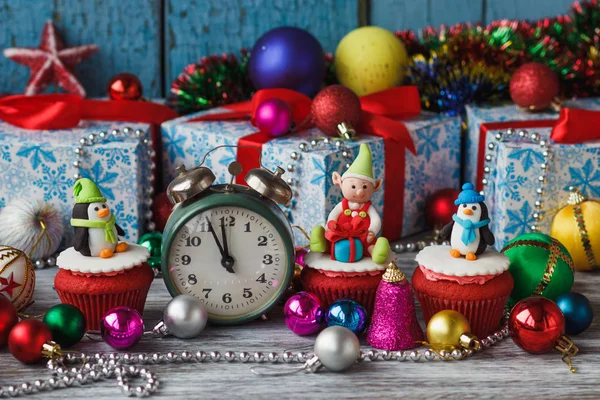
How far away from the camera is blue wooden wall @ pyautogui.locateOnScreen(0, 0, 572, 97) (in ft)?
7.53

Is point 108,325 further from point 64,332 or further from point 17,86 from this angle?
point 17,86

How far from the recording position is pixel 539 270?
1.52 metres

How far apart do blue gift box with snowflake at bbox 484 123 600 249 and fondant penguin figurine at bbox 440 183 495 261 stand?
43cm

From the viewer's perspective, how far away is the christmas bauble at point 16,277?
4.96ft

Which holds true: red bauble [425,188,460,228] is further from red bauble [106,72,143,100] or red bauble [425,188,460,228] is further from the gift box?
red bauble [106,72,143,100]

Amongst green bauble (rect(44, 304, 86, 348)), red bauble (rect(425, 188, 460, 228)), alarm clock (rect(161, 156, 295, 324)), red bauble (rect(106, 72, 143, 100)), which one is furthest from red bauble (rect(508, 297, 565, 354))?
red bauble (rect(106, 72, 143, 100))

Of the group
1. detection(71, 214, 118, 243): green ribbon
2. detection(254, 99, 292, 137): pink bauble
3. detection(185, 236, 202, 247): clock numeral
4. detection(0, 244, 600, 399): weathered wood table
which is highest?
detection(254, 99, 292, 137): pink bauble

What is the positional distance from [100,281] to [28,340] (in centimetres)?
16

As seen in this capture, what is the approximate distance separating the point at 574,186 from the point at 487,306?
0.54m

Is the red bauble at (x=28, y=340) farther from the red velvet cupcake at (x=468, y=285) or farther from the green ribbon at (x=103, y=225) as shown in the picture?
the red velvet cupcake at (x=468, y=285)

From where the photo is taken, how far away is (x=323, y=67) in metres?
2.10

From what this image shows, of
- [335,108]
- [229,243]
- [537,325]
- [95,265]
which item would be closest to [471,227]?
[537,325]

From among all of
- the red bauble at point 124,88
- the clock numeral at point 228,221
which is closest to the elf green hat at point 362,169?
the clock numeral at point 228,221

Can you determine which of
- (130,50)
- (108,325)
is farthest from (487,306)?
(130,50)
